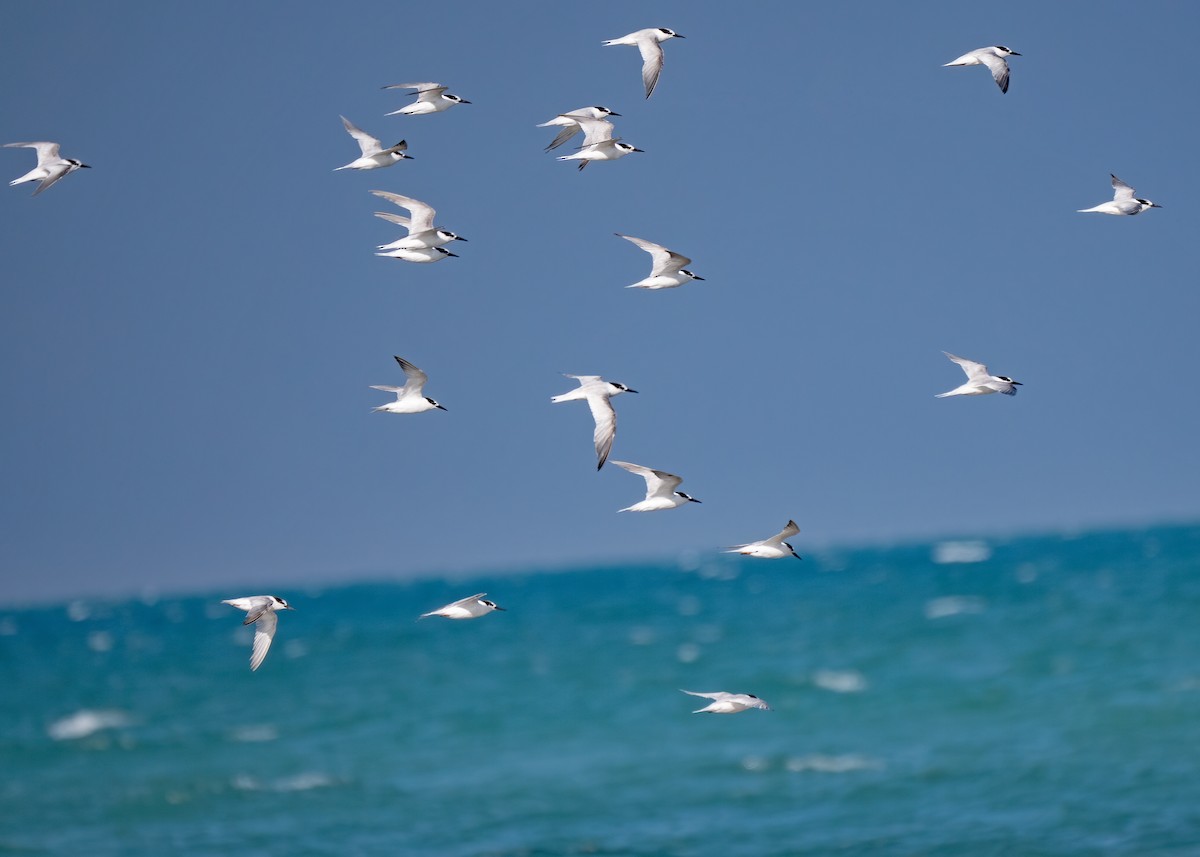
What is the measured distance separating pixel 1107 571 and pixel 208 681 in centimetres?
3674

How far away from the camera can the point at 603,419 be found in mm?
21453

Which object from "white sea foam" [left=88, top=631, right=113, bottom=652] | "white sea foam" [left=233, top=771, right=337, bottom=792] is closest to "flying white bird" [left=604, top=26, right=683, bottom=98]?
"white sea foam" [left=233, top=771, right=337, bottom=792]

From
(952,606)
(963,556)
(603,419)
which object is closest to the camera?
(603,419)

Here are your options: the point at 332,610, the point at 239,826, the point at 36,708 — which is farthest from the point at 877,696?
the point at 332,610

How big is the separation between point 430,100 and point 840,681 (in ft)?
82.2

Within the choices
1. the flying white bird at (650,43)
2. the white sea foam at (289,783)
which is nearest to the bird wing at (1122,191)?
the flying white bird at (650,43)

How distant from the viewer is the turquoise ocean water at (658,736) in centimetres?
2953

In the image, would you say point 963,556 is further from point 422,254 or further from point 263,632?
point 263,632

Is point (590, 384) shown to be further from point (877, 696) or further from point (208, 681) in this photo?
point (208, 681)

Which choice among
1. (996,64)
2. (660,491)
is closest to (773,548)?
(660,491)

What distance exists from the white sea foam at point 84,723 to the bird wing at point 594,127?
89.7 feet

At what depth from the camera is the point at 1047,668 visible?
4316 cm

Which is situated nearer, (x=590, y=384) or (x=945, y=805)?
(x=590, y=384)

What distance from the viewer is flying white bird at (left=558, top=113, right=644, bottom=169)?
21875 millimetres
